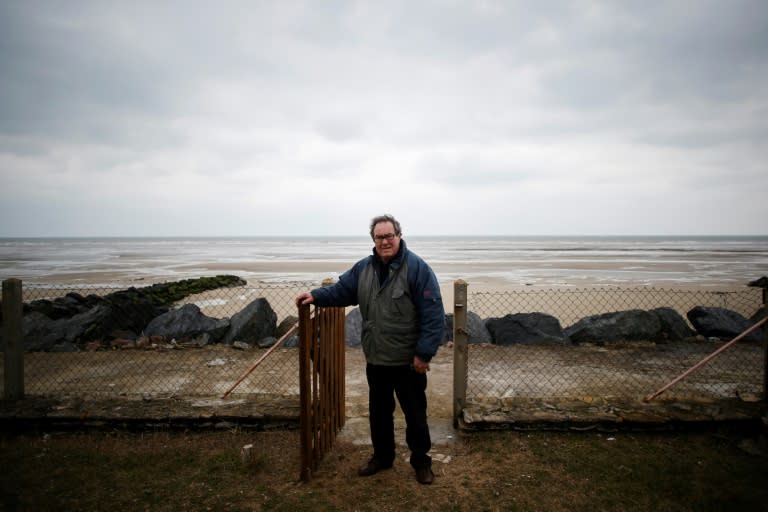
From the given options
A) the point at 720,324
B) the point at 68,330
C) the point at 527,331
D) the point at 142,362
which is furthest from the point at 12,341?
the point at 720,324

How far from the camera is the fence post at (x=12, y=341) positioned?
4.54m

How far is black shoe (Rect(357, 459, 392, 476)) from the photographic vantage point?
3.63 metres

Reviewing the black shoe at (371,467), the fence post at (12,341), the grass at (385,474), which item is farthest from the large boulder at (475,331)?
the fence post at (12,341)

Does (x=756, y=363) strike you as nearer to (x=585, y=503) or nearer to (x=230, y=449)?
(x=585, y=503)

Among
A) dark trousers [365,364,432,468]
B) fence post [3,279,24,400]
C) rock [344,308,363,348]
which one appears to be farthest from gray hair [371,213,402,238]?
rock [344,308,363,348]

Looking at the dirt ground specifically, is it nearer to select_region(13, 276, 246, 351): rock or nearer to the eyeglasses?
select_region(13, 276, 246, 351): rock

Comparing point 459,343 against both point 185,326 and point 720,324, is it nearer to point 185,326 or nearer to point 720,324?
point 185,326

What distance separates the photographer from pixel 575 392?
219 inches

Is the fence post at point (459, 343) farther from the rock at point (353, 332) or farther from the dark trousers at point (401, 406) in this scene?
the rock at point (353, 332)

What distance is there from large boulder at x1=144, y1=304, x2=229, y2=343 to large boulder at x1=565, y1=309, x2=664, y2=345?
280 inches

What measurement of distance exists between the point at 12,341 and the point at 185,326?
12.6ft

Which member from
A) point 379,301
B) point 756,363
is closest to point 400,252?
point 379,301

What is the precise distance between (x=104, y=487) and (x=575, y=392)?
537cm

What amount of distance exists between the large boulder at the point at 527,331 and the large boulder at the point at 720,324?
9.17 feet
